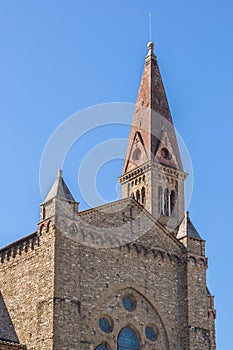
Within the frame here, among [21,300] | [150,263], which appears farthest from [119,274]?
[21,300]

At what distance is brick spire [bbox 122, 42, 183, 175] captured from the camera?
50.1 meters

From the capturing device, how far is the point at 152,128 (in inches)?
1996

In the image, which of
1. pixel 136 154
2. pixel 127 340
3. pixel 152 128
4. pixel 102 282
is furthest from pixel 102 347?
pixel 152 128

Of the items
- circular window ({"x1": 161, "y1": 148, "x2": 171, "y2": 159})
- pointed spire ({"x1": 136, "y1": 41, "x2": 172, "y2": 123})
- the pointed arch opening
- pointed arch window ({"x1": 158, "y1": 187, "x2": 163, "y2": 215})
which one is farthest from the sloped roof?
pointed spire ({"x1": 136, "y1": 41, "x2": 172, "y2": 123})

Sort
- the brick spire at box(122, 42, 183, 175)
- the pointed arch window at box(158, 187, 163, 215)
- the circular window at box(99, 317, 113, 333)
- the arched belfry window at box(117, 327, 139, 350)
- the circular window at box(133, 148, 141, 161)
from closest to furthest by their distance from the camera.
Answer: the circular window at box(99, 317, 113, 333) < the arched belfry window at box(117, 327, 139, 350) < the pointed arch window at box(158, 187, 163, 215) < the brick spire at box(122, 42, 183, 175) < the circular window at box(133, 148, 141, 161)

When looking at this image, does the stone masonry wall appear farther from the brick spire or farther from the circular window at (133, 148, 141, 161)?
the circular window at (133, 148, 141, 161)

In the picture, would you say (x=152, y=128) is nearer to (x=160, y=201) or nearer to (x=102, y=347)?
(x=160, y=201)

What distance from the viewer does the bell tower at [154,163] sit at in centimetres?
4909

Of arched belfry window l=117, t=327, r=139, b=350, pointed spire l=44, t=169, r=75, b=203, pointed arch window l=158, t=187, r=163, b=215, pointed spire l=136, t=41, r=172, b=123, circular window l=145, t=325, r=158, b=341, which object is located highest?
pointed spire l=136, t=41, r=172, b=123

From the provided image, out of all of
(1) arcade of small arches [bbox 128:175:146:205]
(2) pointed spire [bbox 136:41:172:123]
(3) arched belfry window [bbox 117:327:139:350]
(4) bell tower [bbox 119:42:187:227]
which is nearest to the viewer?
(3) arched belfry window [bbox 117:327:139:350]

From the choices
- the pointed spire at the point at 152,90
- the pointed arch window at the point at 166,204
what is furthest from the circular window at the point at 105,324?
the pointed spire at the point at 152,90

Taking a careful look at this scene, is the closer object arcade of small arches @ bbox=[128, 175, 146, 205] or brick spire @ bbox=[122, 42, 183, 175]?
arcade of small arches @ bbox=[128, 175, 146, 205]

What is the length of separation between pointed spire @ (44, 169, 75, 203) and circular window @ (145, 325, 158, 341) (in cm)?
618

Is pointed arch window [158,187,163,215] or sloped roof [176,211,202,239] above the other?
pointed arch window [158,187,163,215]
